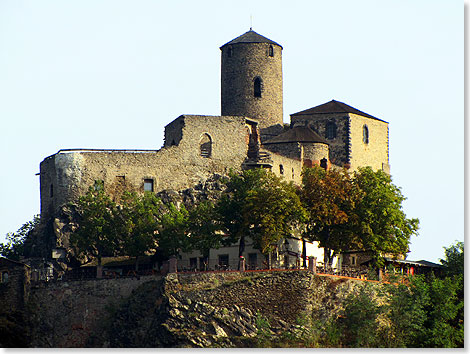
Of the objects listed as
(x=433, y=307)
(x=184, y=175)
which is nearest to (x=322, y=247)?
(x=433, y=307)

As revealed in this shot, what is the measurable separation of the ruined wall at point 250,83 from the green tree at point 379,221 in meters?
20.6

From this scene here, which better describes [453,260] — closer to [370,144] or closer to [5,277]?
[370,144]

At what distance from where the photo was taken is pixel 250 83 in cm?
9819

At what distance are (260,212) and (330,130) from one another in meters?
26.2

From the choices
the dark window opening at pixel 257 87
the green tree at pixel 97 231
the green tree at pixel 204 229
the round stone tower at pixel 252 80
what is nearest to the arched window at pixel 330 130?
the round stone tower at pixel 252 80

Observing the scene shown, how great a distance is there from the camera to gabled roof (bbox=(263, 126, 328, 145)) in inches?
3728

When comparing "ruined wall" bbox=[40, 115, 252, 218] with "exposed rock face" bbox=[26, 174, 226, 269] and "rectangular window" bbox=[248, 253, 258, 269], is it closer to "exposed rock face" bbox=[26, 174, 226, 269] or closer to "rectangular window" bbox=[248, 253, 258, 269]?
"exposed rock face" bbox=[26, 174, 226, 269]

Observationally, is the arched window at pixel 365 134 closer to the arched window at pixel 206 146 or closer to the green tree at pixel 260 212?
the arched window at pixel 206 146

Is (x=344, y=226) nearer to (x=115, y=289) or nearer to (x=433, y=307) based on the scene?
(x=433, y=307)

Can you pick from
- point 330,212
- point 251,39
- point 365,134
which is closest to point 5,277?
point 330,212

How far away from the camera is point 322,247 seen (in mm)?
78562

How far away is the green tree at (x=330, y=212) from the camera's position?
7594cm

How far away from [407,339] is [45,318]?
21071mm

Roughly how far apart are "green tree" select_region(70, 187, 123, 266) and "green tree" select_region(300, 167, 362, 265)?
11405 millimetres
